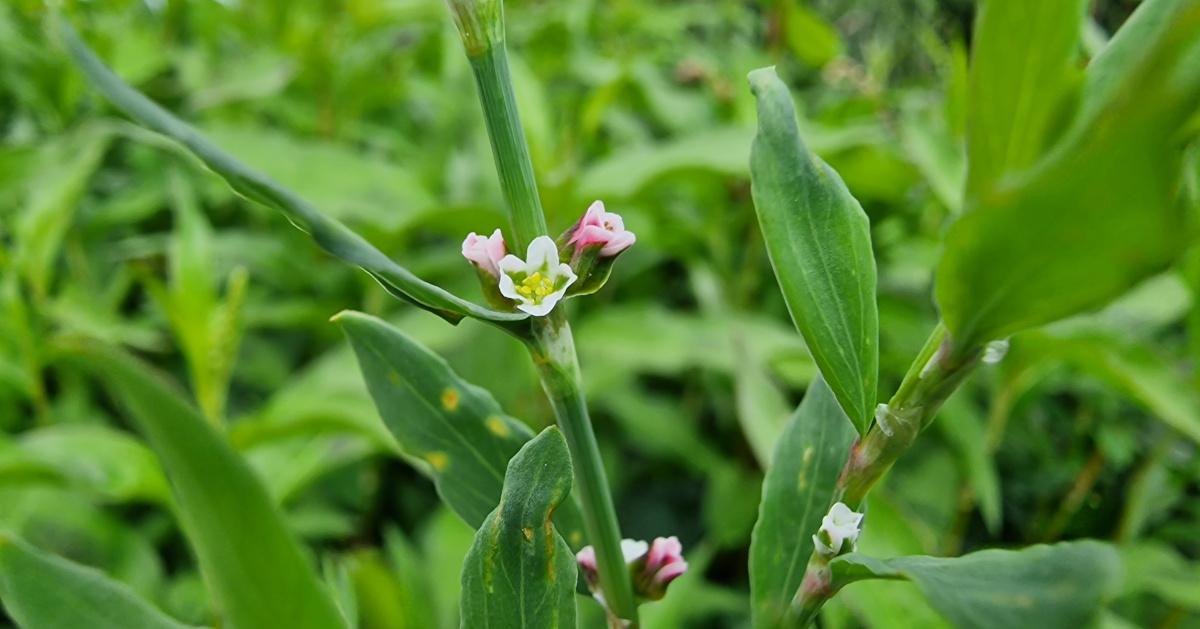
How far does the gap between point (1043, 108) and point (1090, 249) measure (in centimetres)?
5

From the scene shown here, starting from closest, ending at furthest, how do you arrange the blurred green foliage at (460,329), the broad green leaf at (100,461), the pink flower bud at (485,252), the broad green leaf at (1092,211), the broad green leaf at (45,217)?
the broad green leaf at (1092,211), the pink flower bud at (485,252), the broad green leaf at (100,461), the blurred green foliage at (460,329), the broad green leaf at (45,217)

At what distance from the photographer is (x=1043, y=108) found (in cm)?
24

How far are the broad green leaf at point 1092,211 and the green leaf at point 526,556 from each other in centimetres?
12

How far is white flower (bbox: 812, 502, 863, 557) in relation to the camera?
287 mm

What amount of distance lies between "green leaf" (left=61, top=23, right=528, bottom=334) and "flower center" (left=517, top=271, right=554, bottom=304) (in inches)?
0.5

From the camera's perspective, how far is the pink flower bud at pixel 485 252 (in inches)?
11.2

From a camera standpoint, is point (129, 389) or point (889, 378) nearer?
point (129, 389)

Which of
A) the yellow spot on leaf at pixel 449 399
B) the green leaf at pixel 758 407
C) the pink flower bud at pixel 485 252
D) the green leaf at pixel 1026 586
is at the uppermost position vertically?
the pink flower bud at pixel 485 252

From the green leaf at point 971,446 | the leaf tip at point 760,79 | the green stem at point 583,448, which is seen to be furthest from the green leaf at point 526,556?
the green leaf at point 971,446

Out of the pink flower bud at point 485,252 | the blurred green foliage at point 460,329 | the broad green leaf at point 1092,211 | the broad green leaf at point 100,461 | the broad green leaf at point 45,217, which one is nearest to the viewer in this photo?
the broad green leaf at point 1092,211

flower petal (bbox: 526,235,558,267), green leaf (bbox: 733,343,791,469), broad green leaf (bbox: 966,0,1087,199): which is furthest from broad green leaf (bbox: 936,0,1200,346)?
green leaf (bbox: 733,343,791,469)

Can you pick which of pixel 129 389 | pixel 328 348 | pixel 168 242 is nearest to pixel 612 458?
pixel 328 348

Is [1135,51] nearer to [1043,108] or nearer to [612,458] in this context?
[1043,108]

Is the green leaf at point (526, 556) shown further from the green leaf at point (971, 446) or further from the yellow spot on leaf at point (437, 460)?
the green leaf at point (971, 446)
